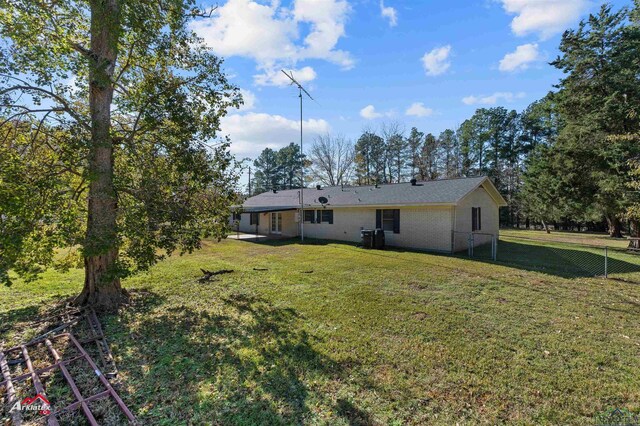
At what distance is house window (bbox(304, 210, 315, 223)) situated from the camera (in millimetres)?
19173

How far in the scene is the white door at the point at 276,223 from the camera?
20944mm

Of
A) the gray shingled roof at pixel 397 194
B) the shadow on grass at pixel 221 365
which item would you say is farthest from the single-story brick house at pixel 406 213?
the shadow on grass at pixel 221 365

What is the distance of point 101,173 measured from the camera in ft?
17.2

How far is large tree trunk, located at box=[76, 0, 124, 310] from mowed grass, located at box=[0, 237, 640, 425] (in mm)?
823

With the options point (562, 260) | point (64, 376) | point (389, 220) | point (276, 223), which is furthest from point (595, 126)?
point (64, 376)

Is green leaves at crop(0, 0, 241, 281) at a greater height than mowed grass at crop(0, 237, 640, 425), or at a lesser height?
greater

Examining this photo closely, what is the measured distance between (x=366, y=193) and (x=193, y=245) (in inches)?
495

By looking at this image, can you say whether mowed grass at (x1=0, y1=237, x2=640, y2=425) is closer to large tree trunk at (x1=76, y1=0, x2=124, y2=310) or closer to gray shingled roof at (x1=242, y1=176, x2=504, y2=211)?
large tree trunk at (x1=76, y1=0, x2=124, y2=310)

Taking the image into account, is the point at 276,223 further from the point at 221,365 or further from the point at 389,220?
the point at 221,365

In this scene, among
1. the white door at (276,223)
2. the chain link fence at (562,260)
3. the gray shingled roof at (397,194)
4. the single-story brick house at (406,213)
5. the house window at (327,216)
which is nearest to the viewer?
the chain link fence at (562,260)

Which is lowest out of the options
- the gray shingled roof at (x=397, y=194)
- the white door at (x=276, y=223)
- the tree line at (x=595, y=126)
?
the white door at (x=276, y=223)

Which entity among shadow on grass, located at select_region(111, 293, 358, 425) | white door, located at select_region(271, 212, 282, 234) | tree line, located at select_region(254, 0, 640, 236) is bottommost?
shadow on grass, located at select_region(111, 293, 358, 425)

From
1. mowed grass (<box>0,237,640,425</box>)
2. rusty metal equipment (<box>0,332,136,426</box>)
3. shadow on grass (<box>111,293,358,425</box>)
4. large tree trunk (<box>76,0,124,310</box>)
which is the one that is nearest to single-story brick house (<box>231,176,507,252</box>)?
mowed grass (<box>0,237,640,425</box>)

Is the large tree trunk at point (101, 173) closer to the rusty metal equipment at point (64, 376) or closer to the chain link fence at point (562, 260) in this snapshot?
the rusty metal equipment at point (64, 376)
